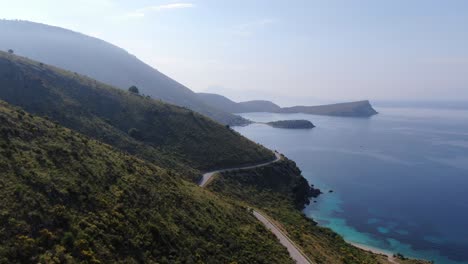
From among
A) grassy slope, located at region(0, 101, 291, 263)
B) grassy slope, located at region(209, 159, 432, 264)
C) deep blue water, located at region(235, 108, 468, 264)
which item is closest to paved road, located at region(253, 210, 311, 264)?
grassy slope, located at region(209, 159, 432, 264)

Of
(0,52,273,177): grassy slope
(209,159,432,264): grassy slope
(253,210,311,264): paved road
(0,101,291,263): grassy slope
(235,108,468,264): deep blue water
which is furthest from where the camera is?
(0,52,273,177): grassy slope

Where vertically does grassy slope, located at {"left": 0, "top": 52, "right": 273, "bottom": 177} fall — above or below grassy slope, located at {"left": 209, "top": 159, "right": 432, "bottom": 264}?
above

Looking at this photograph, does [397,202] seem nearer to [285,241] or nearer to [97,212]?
A: [285,241]

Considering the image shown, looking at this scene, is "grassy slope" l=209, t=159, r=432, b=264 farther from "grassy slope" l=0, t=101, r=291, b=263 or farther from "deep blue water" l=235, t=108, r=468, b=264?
"deep blue water" l=235, t=108, r=468, b=264

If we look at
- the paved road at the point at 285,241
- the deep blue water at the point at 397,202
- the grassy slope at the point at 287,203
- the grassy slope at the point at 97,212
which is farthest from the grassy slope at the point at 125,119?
the grassy slope at the point at 97,212

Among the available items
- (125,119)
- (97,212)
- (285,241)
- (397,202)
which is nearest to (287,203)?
(285,241)

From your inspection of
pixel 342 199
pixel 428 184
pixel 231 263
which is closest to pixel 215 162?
pixel 342 199

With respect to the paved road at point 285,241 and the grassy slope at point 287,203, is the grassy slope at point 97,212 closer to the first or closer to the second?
the paved road at point 285,241
